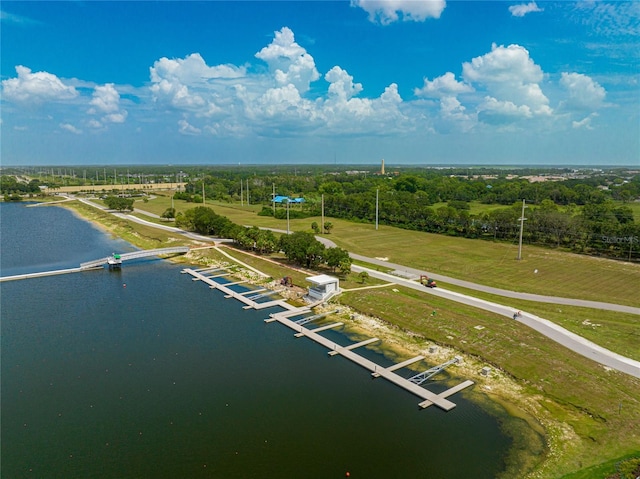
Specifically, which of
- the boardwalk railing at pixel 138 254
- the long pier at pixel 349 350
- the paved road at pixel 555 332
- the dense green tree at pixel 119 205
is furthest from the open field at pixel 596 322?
the dense green tree at pixel 119 205

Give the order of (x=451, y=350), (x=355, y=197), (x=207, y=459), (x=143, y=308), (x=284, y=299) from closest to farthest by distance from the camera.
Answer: (x=207, y=459)
(x=451, y=350)
(x=143, y=308)
(x=284, y=299)
(x=355, y=197)

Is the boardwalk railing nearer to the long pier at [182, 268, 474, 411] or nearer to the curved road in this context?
the long pier at [182, 268, 474, 411]

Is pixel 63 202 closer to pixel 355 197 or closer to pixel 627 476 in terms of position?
pixel 355 197

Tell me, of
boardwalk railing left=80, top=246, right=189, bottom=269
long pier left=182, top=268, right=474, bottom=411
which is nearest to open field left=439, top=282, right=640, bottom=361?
long pier left=182, top=268, right=474, bottom=411

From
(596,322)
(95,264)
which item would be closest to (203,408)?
(596,322)

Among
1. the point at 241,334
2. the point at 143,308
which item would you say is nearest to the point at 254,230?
the point at 143,308
